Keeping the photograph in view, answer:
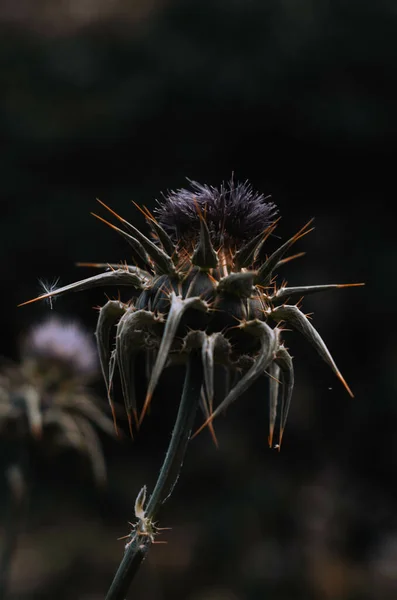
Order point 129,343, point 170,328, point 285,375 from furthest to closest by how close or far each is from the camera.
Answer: point 285,375
point 129,343
point 170,328

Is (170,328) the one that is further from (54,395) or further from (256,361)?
(54,395)

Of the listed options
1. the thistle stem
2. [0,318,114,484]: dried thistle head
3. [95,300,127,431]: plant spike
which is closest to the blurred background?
[0,318,114,484]: dried thistle head

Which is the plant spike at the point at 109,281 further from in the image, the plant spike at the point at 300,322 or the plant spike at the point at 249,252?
the plant spike at the point at 300,322

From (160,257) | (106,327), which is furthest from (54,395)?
(160,257)

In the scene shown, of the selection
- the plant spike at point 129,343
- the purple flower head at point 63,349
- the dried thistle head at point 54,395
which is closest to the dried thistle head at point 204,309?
the plant spike at point 129,343

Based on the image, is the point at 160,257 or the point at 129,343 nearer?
the point at 129,343

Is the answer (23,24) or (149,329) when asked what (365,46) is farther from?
(149,329)

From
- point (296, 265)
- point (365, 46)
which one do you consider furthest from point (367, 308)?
point (365, 46)
